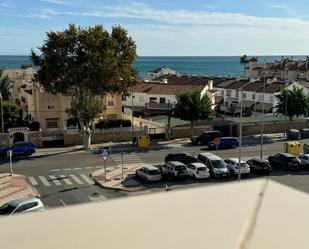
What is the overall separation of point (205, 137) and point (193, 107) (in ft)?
11.2

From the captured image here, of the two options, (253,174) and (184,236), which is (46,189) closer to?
(253,174)

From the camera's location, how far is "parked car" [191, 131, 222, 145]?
43719 millimetres

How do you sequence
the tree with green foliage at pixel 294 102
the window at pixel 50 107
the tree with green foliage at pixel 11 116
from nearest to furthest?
the tree with green foliage at pixel 294 102 < the window at pixel 50 107 < the tree with green foliage at pixel 11 116

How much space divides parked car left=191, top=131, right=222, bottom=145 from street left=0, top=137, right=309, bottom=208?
0.92 meters

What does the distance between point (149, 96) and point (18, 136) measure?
34.0m

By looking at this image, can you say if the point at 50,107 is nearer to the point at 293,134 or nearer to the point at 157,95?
the point at 157,95

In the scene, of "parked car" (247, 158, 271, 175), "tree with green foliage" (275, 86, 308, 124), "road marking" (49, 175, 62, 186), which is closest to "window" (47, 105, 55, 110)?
"road marking" (49, 175, 62, 186)

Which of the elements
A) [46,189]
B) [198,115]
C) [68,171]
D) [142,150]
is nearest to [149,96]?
[198,115]

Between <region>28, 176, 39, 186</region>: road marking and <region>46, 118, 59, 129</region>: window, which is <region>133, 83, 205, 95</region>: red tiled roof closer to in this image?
<region>46, 118, 59, 129</region>: window

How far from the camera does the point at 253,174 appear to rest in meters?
32.0

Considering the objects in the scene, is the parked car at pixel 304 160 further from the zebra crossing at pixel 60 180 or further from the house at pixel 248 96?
the house at pixel 248 96

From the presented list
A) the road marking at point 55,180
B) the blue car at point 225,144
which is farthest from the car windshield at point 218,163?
the road marking at point 55,180

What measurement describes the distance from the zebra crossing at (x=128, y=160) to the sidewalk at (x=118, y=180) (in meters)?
1.59

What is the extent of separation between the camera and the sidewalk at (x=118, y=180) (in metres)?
→ 28.1
